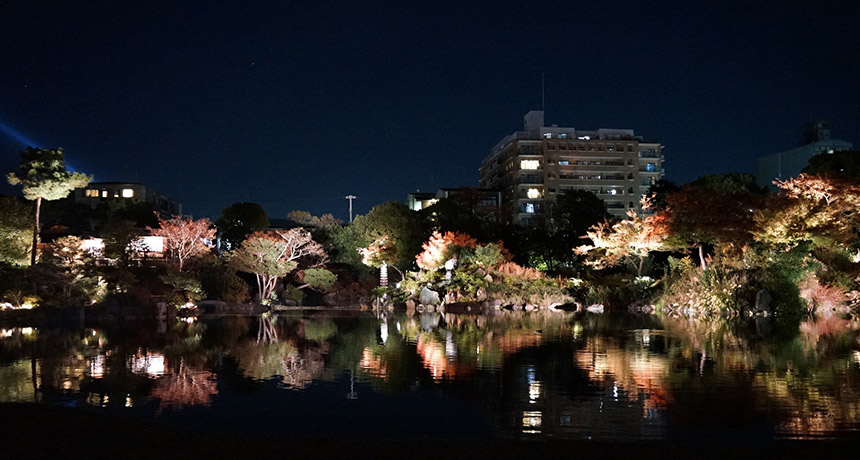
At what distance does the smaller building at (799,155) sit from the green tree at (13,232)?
7332 cm

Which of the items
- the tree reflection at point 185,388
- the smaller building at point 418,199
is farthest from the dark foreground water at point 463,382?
the smaller building at point 418,199

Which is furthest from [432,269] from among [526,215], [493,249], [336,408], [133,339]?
[526,215]

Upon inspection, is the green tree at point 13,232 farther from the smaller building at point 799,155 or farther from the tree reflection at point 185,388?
the smaller building at point 799,155

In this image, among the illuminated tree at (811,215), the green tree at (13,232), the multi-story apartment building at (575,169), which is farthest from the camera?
the multi-story apartment building at (575,169)

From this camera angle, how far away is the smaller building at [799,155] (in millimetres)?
78062

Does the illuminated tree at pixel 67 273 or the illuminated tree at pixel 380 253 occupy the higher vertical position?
the illuminated tree at pixel 380 253

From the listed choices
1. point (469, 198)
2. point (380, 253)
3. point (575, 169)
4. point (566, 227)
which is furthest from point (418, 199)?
point (380, 253)

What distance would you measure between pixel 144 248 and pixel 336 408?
2702cm

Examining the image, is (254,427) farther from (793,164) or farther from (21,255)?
(793,164)

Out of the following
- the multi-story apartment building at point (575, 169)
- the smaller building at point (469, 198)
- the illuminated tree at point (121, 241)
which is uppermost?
the multi-story apartment building at point (575, 169)

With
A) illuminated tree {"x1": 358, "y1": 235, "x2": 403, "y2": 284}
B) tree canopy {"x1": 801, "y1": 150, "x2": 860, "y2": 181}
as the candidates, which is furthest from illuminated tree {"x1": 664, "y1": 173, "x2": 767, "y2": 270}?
illuminated tree {"x1": 358, "y1": 235, "x2": 403, "y2": 284}

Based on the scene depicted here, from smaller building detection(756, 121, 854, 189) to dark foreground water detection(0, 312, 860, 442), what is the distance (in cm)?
6804

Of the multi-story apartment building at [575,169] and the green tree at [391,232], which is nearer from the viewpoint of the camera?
the green tree at [391,232]

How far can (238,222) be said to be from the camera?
5466cm
